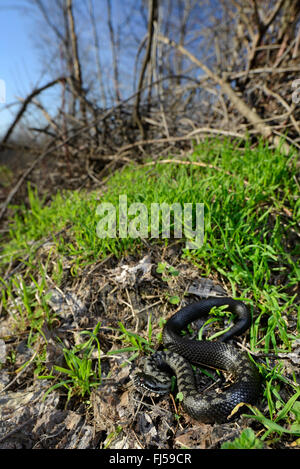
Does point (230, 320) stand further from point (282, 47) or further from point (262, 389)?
point (282, 47)

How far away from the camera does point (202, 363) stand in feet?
7.34

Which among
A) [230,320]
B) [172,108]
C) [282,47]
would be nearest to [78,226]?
[230,320]

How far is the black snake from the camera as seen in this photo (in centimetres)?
180

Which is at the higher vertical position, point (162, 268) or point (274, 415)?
point (162, 268)

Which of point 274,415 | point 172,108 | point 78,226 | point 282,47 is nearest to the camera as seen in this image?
point 274,415

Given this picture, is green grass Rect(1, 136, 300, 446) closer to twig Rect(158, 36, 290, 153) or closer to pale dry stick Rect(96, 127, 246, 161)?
twig Rect(158, 36, 290, 153)

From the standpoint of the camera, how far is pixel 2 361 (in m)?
2.54

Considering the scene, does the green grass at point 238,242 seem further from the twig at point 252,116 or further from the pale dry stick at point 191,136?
the pale dry stick at point 191,136

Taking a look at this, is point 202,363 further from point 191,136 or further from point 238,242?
point 191,136

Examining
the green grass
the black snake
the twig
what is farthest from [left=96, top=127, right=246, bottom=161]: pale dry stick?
the black snake

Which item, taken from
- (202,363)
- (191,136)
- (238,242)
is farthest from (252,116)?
(202,363)

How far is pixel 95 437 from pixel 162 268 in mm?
1351

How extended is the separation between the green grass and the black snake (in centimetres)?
11

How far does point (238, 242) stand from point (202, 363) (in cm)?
110
